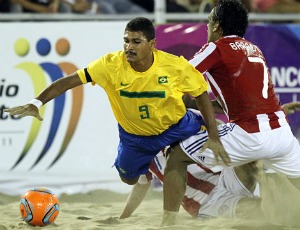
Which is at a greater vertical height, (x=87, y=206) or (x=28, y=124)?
(x=28, y=124)

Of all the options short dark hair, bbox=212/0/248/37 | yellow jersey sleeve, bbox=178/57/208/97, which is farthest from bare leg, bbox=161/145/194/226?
short dark hair, bbox=212/0/248/37

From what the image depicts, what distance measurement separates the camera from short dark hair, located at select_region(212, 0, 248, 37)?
6.14 metres

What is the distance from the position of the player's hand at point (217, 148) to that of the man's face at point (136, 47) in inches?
32.0

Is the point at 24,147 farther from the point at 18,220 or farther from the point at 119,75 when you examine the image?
the point at 119,75

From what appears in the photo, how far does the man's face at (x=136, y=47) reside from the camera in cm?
593

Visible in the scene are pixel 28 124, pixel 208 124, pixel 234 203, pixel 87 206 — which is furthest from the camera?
pixel 28 124

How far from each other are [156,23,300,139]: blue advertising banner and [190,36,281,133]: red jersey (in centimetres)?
219

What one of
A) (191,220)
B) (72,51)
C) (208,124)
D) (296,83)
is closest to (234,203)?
(191,220)

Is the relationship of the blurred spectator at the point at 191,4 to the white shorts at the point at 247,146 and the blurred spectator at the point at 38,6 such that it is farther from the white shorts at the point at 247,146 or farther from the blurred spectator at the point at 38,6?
the white shorts at the point at 247,146

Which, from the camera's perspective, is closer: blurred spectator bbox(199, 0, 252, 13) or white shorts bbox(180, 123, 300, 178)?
white shorts bbox(180, 123, 300, 178)

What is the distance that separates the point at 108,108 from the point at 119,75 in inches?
91.1

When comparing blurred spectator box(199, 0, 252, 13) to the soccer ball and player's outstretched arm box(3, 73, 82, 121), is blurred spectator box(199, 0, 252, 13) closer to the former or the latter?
player's outstretched arm box(3, 73, 82, 121)

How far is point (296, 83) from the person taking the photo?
27.2 feet

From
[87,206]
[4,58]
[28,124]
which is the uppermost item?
[4,58]
